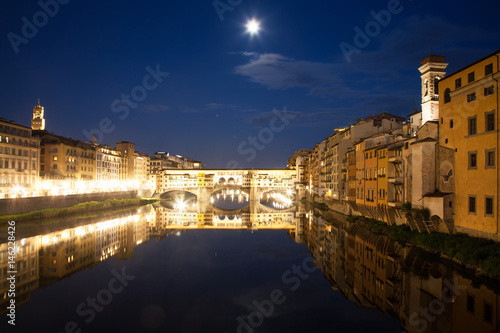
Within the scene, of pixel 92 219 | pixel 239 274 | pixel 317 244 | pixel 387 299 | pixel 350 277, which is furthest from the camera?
pixel 92 219

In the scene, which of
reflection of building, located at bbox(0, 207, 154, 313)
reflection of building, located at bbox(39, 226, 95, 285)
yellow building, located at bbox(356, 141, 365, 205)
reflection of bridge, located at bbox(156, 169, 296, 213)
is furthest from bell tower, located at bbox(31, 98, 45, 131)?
yellow building, located at bbox(356, 141, 365, 205)

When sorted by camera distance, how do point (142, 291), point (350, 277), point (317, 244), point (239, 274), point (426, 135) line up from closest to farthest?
point (142, 291)
point (350, 277)
point (239, 274)
point (426, 135)
point (317, 244)

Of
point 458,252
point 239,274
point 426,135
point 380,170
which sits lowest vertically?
point 239,274

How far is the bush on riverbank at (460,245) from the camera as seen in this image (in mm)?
13008

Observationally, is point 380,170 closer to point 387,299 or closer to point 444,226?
point 444,226

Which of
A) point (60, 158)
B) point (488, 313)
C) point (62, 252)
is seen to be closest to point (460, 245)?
point (488, 313)

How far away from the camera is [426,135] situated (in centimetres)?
1948

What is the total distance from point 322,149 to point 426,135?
28.2m

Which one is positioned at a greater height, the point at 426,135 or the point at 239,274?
the point at 426,135

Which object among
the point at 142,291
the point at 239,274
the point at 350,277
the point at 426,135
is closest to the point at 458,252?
the point at 350,277

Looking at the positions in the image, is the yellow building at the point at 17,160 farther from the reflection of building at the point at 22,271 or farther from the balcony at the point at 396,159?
the balcony at the point at 396,159

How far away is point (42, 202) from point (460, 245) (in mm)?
34196

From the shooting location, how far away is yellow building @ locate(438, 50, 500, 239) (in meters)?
15.0

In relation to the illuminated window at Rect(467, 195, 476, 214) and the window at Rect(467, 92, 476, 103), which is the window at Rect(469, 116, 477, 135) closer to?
the window at Rect(467, 92, 476, 103)
